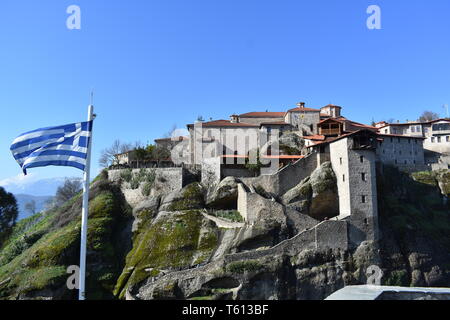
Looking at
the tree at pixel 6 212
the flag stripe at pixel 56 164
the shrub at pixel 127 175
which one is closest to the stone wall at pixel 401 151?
the shrub at pixel 127 175

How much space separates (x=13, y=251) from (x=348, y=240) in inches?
1620

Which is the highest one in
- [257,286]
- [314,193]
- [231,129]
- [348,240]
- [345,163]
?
[231,129]

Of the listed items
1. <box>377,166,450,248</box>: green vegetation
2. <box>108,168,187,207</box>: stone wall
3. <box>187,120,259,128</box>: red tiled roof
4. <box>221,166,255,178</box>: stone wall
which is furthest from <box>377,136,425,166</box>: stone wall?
<box>108,168,187,207</box>: stone wall

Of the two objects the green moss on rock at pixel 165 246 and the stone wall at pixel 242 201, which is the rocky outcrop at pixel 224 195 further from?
the green moss on rock at pixel 165 246

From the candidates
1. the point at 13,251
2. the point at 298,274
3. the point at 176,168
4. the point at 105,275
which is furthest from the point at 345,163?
the point at 13,251

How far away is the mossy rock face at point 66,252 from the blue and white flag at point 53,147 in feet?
90.3

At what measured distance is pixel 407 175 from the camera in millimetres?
50750

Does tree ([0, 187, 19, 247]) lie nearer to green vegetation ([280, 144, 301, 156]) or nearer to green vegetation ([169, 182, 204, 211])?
green vegetation ([169, 182, 204, 211])

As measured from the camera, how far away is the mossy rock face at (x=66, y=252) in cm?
3750

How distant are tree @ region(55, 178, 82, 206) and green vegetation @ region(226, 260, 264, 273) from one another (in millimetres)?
55836

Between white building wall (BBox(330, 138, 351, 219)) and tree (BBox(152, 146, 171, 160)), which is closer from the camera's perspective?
white building wall (BBox(330, 138, 351, 219))

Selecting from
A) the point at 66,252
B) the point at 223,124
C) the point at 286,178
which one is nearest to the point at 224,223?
A: the point at 286,178

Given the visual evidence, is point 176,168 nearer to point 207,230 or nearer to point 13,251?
point 207,230

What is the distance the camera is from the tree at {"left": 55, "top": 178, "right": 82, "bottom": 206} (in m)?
82.6
